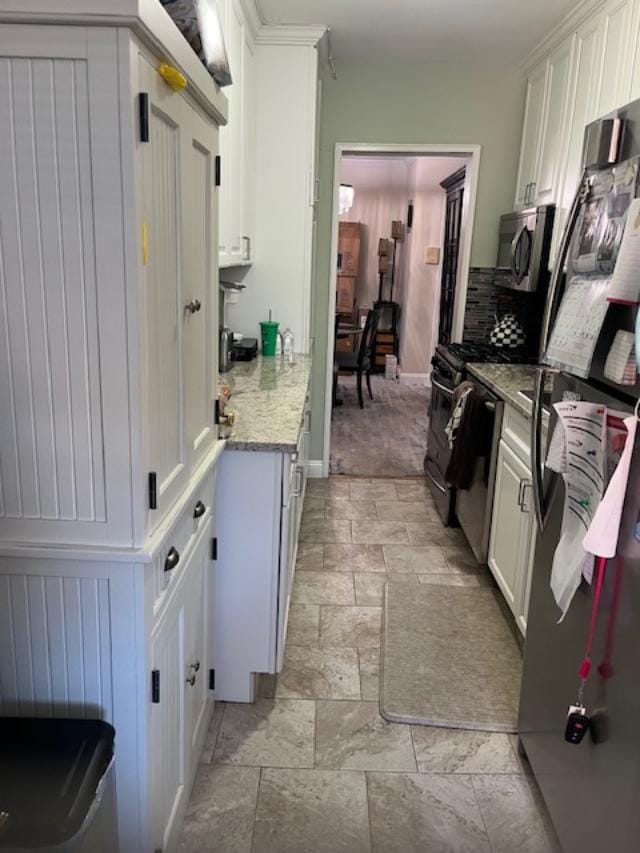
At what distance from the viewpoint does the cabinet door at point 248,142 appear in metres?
2.91

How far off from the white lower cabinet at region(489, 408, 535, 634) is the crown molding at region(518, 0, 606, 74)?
1749 millimetres

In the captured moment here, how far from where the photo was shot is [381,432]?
5.56m

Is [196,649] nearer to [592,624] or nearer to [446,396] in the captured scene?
[592,624]

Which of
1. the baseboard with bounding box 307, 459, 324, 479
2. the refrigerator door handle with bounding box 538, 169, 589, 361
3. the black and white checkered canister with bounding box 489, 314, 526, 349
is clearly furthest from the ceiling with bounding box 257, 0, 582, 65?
the baseboard with bounding box 307, 459, 324, 479

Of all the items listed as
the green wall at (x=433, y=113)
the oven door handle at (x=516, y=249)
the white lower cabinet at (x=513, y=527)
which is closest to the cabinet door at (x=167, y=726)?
the white lower cabinet at (x=513, y=527)

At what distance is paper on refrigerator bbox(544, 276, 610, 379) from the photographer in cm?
135

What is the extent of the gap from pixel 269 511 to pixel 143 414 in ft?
2.97

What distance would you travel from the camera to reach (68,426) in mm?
1109

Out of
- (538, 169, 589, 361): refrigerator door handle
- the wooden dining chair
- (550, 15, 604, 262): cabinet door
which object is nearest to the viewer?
(538, 169, 589, 361): refrigerator door handle

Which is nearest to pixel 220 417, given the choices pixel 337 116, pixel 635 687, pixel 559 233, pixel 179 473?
pixel 179 473

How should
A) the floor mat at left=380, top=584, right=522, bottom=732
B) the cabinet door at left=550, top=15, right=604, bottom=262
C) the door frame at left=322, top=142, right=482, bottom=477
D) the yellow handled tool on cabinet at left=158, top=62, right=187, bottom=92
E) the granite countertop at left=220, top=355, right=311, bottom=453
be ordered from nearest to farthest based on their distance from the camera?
the yellow handled tool on cabinet at left=158, top=62, right=187, bottom=92
the granite countertop at left=220, top=355, right=311, bottom=453
the floor mat at left=380, top=584, right=522, bottom=732
the cabinet door at left=550, top=15, right=604, bottom=262
the door frame at left=322, top=142, right=482, bottom=477

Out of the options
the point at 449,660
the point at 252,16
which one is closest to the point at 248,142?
the point at 252,16

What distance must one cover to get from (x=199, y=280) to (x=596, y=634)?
1168 mm

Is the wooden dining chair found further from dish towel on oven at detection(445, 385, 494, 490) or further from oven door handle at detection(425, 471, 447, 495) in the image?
dish towel on oven at detection(445, 385, 494, 490)
